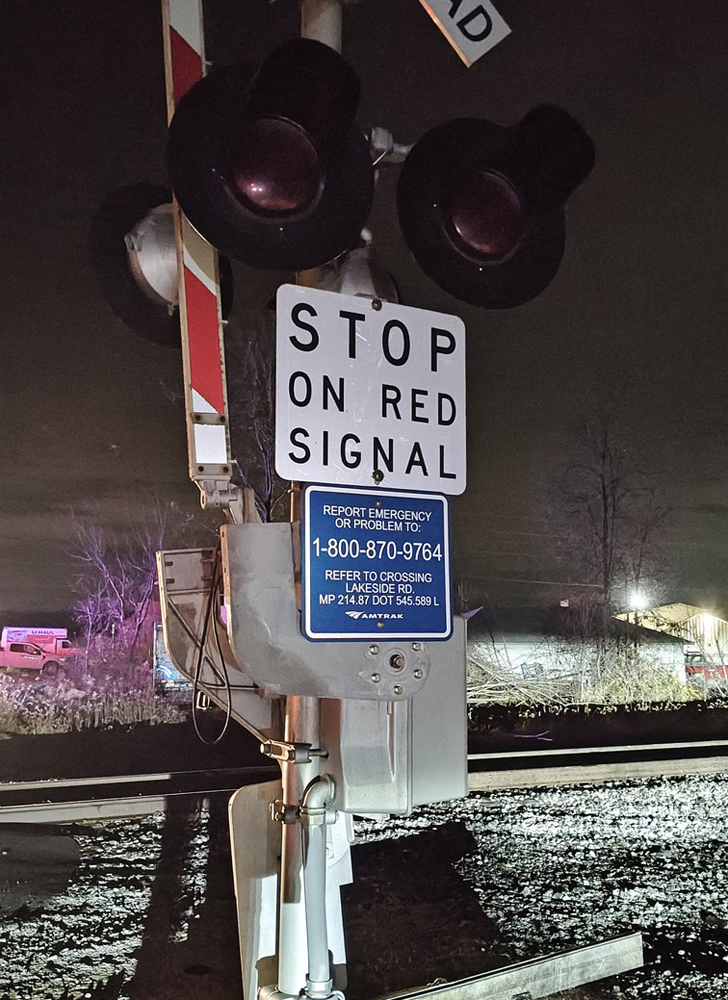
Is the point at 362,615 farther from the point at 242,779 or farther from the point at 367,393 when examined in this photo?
the point at 242,779

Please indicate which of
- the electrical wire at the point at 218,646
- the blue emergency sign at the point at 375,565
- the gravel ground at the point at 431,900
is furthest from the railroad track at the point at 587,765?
the blue emergency sign at the point at 375,565

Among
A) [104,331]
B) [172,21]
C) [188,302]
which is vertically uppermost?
[104,331]

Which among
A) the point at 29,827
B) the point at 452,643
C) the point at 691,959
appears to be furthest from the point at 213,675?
the point at 29,827

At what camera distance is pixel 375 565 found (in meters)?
2.44

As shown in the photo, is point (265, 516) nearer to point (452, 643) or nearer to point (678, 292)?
point (452, 643)

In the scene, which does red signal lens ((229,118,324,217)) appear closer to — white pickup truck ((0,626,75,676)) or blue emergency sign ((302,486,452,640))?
blue emergency sign ((302,486,452,640))

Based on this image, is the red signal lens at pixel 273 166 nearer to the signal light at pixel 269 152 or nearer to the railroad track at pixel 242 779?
the signal light at pixel 269 152

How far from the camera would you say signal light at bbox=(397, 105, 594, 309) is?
2.70 metres

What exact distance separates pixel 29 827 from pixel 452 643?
5828mm

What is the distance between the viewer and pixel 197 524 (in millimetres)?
13352

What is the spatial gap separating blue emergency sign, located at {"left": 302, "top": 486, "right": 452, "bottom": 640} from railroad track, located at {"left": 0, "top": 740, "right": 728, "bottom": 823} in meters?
5.73

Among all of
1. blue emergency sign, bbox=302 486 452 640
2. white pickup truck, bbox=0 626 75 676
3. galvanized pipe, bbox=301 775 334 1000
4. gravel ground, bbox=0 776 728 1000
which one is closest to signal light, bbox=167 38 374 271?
blue emergency sign, bbox=302 486 452 640

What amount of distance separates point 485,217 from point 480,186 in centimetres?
10

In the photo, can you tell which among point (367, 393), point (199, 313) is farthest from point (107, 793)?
point (367, 393)
